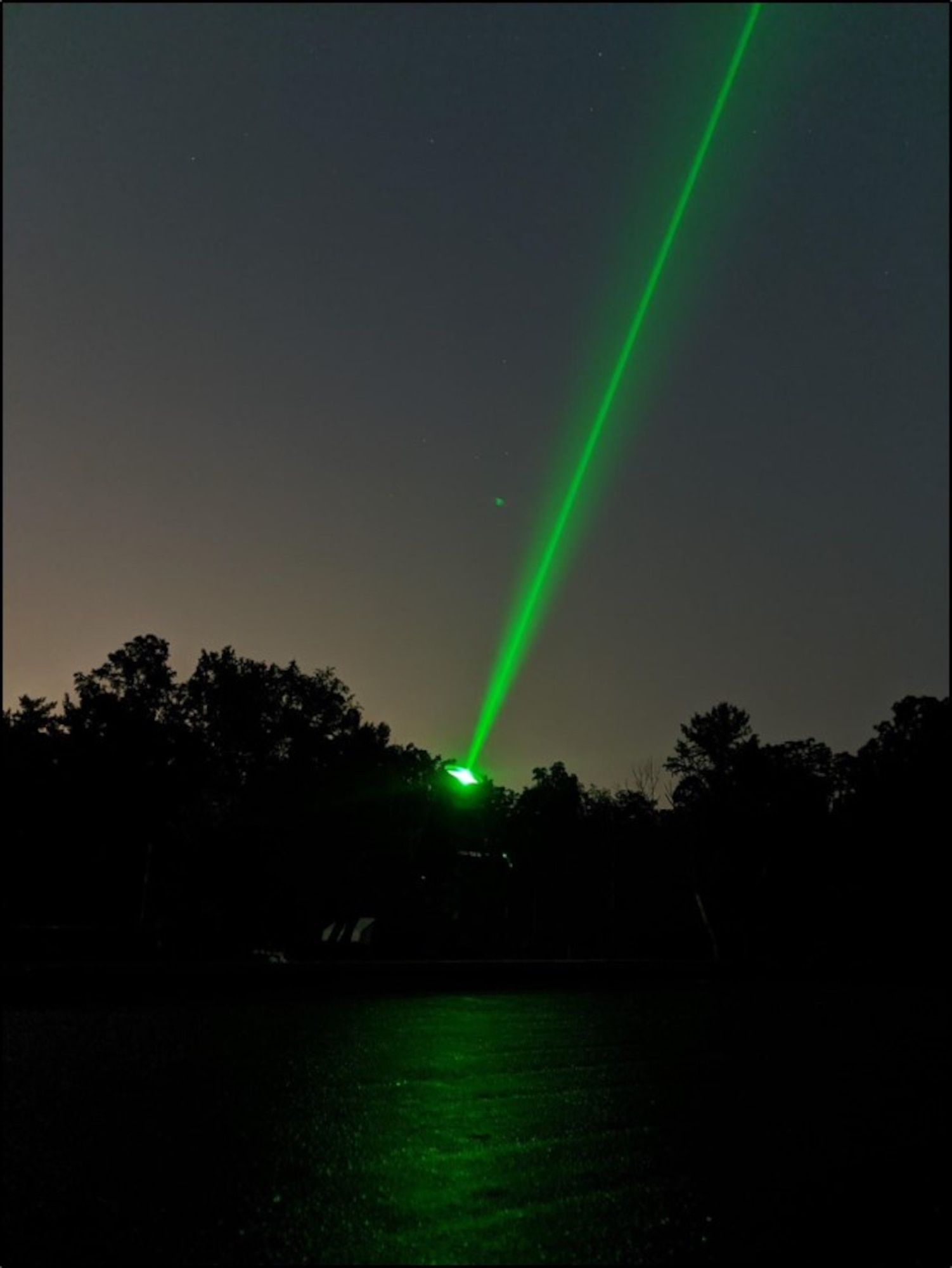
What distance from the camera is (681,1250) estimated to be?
338 centimetres

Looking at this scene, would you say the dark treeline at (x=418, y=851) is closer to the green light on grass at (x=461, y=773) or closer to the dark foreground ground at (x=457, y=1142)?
the green light on grass at (x=461, y=773)

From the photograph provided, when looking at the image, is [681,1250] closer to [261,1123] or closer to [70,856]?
[261,1123]

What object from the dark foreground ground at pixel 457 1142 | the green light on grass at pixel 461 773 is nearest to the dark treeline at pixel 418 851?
the green light on grass at pixel 461 773

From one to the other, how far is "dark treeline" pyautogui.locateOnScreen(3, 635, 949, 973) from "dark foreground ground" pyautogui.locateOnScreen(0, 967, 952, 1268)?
35.1 ft

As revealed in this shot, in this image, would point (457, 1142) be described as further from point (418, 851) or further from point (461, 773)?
point (418, 851)

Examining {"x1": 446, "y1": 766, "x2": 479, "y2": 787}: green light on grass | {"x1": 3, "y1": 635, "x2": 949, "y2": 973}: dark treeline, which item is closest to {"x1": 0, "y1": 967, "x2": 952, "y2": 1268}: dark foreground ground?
{"x1": 446, "y1": 766, "x2": 479, "y2": 787}: green light on grass

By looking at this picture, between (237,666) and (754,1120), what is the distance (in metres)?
46.1

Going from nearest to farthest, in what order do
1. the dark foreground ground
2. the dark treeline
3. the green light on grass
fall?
the dark foreground ground, the green light on grass, the dark treeline

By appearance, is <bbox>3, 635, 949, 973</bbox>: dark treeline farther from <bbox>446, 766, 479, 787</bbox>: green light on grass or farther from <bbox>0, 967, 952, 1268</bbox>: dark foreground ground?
<bbox>0, 967, 952, 1268</bbox>: dark foreground ground

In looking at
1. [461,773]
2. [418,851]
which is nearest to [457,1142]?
[461,773]

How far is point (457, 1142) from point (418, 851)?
70.7 ft

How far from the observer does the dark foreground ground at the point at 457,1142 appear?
11.6 feet

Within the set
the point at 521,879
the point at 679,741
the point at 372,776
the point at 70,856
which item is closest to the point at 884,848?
the point at 521,879

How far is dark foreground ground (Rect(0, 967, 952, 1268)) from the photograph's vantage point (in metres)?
3.52
